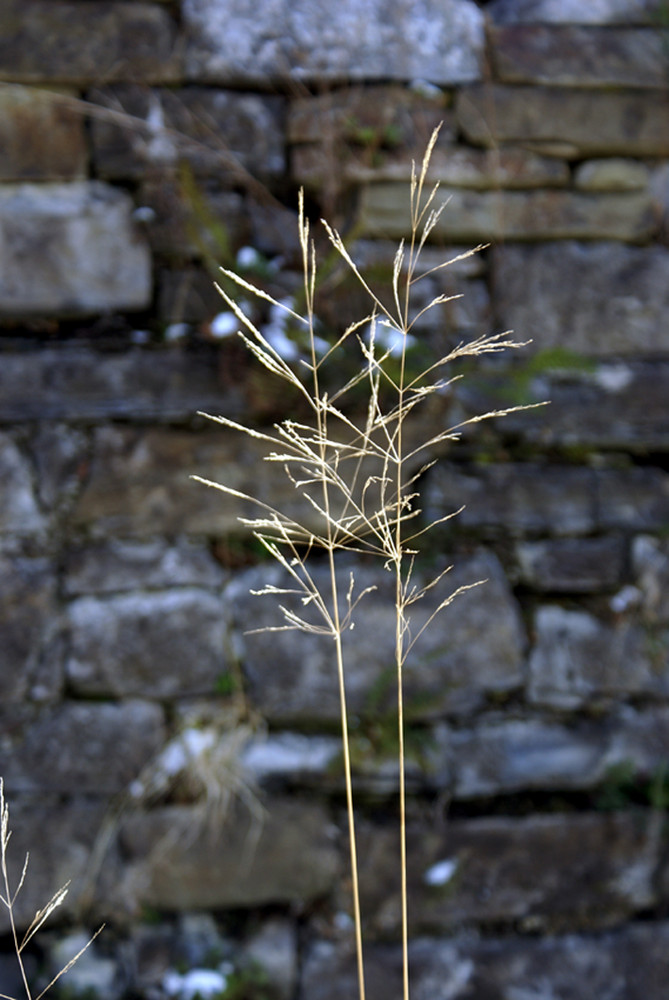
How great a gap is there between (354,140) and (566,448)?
32.6 inches

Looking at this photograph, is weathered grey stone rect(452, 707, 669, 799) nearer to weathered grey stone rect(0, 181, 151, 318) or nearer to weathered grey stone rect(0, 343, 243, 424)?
weathered grey stone rect(0, 343, 243, 424)

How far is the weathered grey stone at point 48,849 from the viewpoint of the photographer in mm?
1713

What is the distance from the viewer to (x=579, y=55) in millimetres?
1844

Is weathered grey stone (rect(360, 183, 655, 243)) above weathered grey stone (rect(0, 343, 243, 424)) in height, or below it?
above

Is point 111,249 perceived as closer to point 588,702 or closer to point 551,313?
point 551,313

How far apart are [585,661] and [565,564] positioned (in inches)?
8.8

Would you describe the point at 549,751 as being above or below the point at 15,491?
below

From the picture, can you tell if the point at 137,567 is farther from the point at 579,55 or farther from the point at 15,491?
the point at 579,55

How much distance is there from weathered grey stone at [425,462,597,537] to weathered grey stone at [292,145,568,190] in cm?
63

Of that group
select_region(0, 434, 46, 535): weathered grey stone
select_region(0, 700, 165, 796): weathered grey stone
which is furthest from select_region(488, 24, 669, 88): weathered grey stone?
select_region(0, 700, 165, 796): weathered grey stone

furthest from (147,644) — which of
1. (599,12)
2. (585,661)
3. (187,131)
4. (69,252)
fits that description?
(599,12)

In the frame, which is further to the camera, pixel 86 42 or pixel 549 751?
pixel 549 751

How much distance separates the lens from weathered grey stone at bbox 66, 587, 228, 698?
69.5 inches

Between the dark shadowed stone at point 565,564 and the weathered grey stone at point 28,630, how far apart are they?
1.04 m
